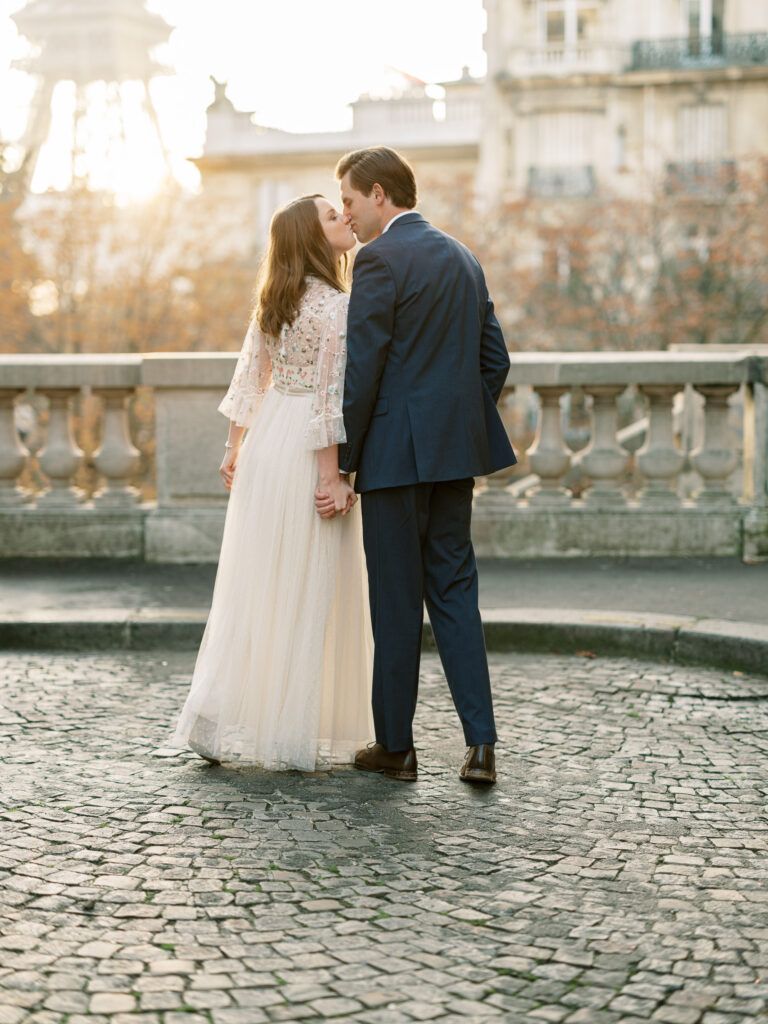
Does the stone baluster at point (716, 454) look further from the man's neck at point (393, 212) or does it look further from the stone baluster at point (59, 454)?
the man's neck at point (393, 212)

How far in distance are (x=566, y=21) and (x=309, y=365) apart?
3740cm

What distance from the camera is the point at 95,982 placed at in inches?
114

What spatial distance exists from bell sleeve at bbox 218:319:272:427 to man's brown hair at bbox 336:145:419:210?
608mm

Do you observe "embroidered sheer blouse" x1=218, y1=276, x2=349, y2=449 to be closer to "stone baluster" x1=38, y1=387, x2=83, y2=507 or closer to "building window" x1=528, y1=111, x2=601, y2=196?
"stone baluster" x1=38, y1=387, x2=83, y2=507

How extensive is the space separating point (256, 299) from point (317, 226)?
344mm

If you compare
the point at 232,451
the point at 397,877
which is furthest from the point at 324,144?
the point at 397,877

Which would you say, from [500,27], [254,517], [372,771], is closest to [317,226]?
[254,517]

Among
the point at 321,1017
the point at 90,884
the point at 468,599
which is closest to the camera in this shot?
the point at 321,1017

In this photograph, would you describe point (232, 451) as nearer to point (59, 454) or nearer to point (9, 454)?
point (59, 454)

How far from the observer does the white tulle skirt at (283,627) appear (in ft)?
15.0

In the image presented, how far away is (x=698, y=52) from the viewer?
128 ft

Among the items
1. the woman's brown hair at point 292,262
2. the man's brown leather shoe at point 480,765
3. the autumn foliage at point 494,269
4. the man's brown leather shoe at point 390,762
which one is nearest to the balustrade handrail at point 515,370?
the woman's brown hair at point 292,262

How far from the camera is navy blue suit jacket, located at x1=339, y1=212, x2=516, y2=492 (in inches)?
171

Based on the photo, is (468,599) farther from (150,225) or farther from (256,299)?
(150,225)
